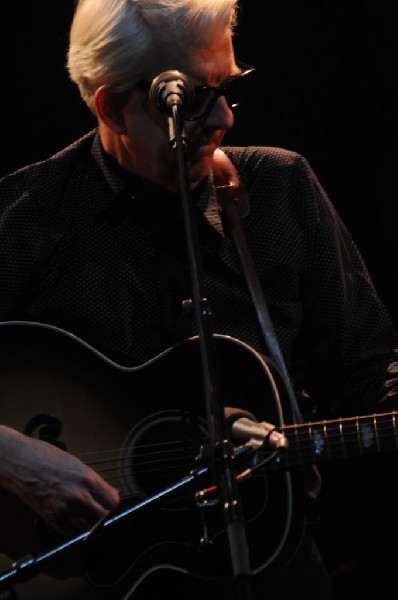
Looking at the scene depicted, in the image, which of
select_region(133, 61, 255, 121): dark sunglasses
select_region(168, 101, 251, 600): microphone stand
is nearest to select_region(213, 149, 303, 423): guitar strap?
select_region(133, 61, 255, 121): dark sunglasses

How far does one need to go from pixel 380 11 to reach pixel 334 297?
1.03m

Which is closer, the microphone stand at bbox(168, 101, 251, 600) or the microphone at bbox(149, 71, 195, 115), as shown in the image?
the microphone stand at bbox(168, 101, 251, 600)

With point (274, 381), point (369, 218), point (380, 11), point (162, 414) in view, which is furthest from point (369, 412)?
point (380, 11)

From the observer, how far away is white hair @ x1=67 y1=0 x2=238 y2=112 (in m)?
2.35

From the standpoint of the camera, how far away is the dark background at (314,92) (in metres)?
2.95

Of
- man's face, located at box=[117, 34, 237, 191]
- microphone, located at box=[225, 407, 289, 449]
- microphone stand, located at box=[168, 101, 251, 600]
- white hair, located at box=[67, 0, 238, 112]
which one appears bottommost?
microphone, located at box=[225, 407, 289, 449]

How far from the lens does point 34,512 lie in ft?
7.47

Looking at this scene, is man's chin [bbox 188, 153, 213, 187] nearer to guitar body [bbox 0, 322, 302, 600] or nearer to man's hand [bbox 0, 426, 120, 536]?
guitar body [bbox 0, 322, 302, 600]

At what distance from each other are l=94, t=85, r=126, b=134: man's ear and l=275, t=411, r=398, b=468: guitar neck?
3.32 feet

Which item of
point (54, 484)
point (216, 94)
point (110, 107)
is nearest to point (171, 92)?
point (216, 94)

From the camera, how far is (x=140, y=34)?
2400 millimetres

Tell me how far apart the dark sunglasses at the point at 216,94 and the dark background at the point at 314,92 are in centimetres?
64

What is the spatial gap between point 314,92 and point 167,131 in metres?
0.87

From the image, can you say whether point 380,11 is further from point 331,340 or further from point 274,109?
point 331,340
